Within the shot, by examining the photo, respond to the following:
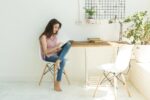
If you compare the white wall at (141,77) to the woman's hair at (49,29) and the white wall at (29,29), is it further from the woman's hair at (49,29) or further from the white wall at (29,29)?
the woman's hair at (49,29)

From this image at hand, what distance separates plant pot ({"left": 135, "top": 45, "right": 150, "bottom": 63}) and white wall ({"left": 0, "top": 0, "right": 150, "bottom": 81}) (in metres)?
0.57

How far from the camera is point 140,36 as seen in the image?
4.08 metres

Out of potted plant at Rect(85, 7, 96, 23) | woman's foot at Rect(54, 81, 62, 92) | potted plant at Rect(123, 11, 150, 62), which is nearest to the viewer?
potted plant at Rect(123, 11, 150, 62)

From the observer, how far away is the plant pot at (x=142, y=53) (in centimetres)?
410

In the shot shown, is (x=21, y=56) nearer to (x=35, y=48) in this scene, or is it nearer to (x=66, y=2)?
(x=35, y=48)

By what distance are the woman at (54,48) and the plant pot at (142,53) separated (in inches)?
42.6

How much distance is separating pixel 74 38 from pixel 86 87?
862 millimetres

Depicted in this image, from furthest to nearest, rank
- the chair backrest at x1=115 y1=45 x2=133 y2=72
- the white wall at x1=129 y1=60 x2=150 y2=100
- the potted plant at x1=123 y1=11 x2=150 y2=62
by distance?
the potted plant at x1=123 y1=11 x2=150 y2=62 → the white wall at x1=129 y1=60 x2=150 y2=100 → the chair backrest at x1=115 y1=45 x2=133 y2=72

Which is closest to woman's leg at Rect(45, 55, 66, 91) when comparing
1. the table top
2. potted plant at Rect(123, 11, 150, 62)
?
the table top

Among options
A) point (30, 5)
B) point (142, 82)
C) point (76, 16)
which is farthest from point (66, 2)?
point (142, 82)

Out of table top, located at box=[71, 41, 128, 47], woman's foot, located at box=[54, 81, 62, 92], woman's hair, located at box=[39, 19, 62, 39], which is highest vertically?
woman's hair, located at box=[39, 19, 62, 39]

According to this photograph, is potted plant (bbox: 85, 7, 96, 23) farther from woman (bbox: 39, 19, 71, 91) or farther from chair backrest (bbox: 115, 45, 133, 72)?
chair backrest (bbox: 115, 45, 133, 72)

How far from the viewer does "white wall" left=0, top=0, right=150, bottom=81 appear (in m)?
4.46

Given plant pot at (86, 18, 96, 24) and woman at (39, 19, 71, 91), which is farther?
plant pot at (86, 18, 96, 24)
